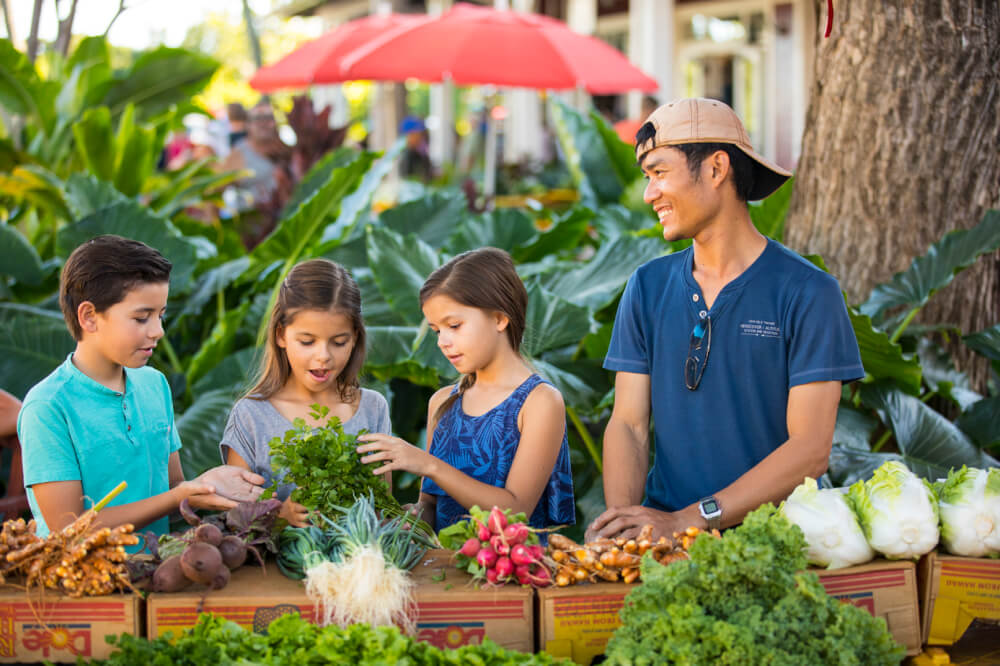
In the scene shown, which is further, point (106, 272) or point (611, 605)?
point (106, 272)

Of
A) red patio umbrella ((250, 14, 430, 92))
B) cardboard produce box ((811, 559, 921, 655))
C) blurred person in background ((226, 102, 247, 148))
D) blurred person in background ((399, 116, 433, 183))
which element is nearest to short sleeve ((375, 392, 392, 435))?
cardboard produce box ((811, 559, 921, 655))

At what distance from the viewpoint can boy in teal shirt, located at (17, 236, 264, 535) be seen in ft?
8.08

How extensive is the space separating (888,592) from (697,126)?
1.20 meters

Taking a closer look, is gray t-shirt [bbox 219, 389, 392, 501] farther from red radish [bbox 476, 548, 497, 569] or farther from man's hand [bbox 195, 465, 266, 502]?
red radish [bbox 476, 548, 497, 569]

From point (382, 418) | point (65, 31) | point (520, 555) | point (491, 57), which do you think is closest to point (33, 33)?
point (65, 31)

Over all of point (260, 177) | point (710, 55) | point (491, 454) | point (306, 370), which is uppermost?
point (710, 55)

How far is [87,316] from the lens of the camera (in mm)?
2533

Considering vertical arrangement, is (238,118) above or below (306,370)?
above

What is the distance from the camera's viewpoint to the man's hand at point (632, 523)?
2412mm

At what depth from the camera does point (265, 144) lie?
7.99 m

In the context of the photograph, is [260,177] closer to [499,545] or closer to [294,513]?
[294,513]

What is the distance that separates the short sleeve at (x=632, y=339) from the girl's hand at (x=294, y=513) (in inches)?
36.3

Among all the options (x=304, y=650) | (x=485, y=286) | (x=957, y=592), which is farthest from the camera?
(x=485, y=286)

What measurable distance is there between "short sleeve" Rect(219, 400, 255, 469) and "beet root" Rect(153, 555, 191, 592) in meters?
0.66
